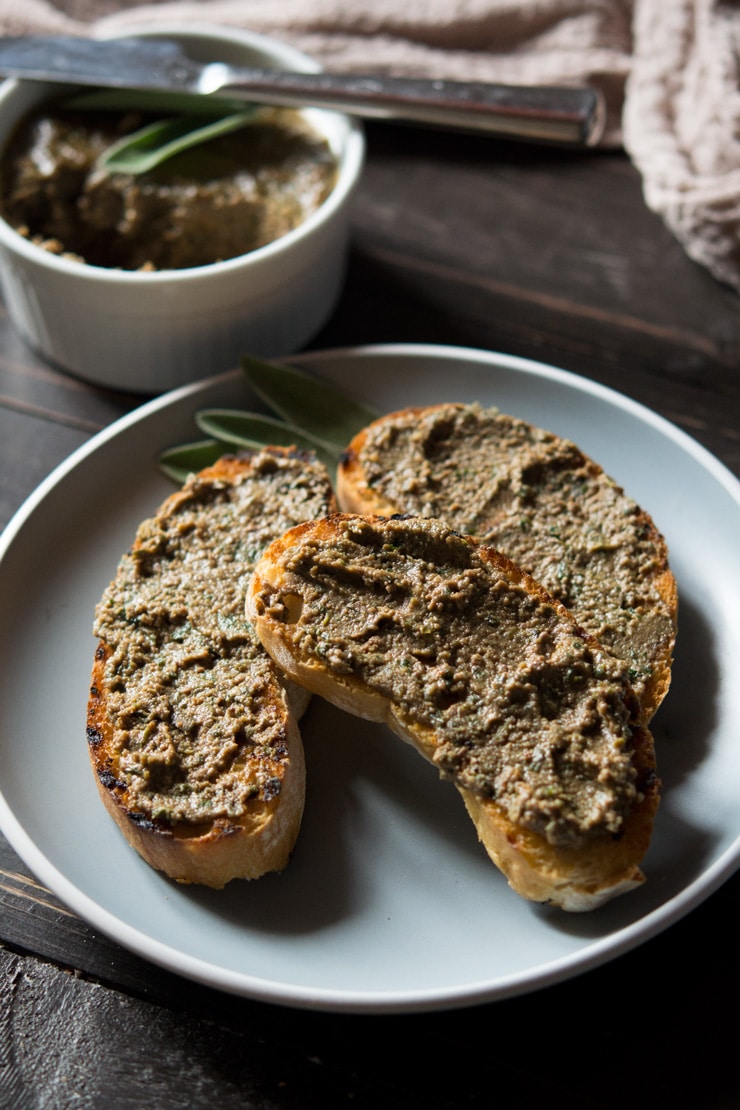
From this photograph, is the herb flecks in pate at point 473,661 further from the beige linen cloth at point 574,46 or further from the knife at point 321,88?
the beige linen cloth at point 574,46

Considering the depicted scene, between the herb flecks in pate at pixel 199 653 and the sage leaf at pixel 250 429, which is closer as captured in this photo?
the herb flecks in pate at pixel 199 653

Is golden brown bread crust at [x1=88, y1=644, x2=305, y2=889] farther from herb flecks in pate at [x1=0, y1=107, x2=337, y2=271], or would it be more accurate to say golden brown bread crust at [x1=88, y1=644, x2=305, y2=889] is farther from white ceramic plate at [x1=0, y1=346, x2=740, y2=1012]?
herb flecks in pate at [x1=0, y1=107, x2=337, y2=271]

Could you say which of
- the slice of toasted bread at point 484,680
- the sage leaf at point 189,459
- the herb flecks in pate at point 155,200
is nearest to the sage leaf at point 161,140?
the herb flecks in pate at point 155,200

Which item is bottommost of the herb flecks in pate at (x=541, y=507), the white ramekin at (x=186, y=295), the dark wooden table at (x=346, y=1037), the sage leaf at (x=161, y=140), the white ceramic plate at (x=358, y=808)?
the dark wooden table at (x=346, y=1037)

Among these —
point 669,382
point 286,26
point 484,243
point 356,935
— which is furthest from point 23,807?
point 286,26

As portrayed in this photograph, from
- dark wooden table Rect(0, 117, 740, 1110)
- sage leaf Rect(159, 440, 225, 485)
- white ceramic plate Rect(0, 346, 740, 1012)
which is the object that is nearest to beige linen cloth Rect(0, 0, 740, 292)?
white ceramic plate Rect(0, 346, 740, 1012)

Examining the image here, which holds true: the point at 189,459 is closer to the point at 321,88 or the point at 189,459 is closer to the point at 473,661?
the point at 473,661

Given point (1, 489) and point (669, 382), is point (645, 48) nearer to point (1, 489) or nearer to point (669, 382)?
point (669, 382)
